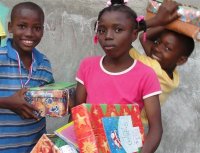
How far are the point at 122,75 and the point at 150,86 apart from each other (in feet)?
0.54

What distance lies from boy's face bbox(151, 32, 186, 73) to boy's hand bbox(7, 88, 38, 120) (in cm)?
78

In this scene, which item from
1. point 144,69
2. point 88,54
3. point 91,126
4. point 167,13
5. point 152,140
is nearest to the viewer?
point 91,126

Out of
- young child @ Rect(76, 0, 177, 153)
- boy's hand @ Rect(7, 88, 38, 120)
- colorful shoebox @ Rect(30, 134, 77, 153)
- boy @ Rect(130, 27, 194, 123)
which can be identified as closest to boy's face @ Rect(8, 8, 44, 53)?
boy's hand @ Rect(7, 88, 38, 120)

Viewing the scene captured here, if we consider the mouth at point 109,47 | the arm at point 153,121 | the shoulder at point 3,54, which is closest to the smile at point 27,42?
the shoulder at point 3,54

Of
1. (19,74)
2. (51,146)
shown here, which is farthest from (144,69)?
(19,74)

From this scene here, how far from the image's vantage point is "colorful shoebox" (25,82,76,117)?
2.52 m

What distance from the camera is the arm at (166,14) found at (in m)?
2.61

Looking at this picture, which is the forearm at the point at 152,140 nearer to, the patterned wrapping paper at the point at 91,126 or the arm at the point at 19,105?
the patterned wrapping paper at the point at 91,126

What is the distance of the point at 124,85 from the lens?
8.08 feet

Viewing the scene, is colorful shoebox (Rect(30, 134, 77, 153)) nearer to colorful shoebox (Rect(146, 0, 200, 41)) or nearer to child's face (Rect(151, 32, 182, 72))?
child's face (Rect(151, 32, 182, 72))

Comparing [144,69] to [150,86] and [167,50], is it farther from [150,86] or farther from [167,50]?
[167,50]

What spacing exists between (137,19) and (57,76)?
4.19 feet

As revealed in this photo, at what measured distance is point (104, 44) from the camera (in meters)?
2.44

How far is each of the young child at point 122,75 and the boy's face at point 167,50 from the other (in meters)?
0.23
